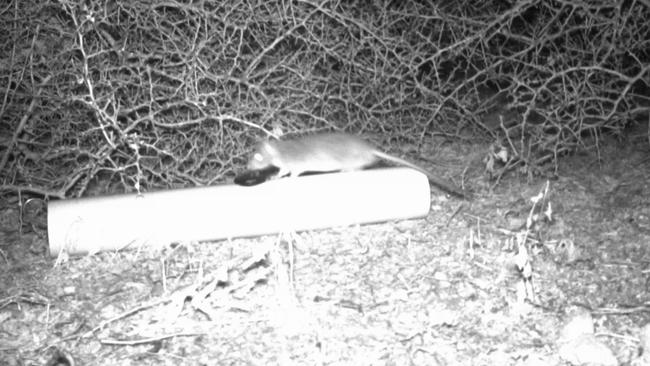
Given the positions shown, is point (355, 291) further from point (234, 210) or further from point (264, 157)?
point (264, 157)

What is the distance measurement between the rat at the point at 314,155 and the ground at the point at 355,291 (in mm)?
467

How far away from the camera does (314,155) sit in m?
4.69

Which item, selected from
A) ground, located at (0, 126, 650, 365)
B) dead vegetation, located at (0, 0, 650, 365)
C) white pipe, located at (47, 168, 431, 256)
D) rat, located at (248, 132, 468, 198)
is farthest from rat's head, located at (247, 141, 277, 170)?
ground, located at (0, 126, 650, 365)

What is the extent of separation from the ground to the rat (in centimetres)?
47

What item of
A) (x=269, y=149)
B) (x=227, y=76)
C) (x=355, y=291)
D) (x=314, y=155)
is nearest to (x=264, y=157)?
(x=269, y=149)

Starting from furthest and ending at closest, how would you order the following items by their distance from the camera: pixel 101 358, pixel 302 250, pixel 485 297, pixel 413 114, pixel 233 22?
pixel 413 114 → pixel 233 22 → pixel 302 250 → pixel 485 297 → pixel 101 358

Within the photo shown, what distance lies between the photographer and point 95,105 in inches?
167

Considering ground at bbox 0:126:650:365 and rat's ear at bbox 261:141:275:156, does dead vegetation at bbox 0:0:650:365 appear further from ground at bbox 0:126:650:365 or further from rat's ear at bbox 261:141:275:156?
rat's ear at bbox 261:141:275:156

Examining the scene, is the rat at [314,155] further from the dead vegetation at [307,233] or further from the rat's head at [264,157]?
the dead vegetation at [307,233]

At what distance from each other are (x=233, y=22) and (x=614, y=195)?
2356 millimetres

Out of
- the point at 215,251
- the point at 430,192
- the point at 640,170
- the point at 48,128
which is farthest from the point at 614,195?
the point at 48,128

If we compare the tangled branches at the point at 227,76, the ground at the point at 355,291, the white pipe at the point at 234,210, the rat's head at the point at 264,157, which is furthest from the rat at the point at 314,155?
the ground at the point at 355,291

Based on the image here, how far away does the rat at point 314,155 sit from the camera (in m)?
4.66

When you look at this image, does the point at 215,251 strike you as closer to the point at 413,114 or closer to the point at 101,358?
the point at 101,358
